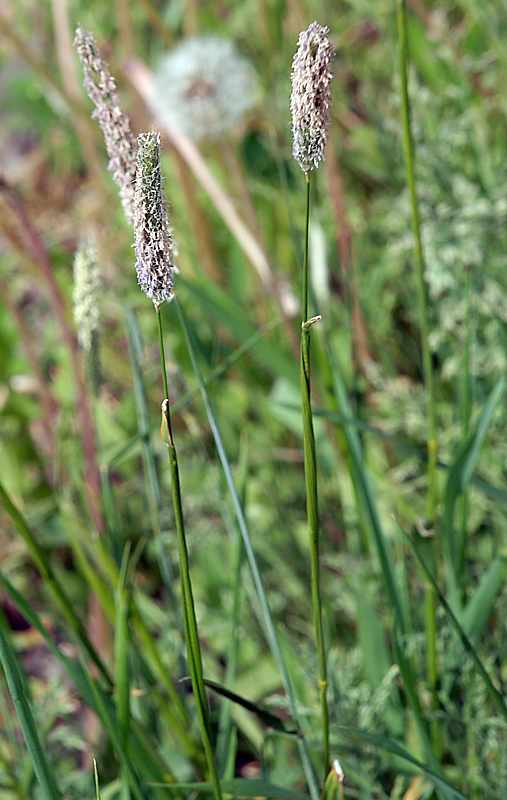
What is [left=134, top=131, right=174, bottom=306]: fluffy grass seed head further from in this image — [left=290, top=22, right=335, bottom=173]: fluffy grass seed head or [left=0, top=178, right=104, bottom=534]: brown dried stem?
[left=0, top=178, right=104, bottom=534]: brown dried stem

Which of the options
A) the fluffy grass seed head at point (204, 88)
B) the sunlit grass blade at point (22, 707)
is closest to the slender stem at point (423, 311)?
the sunlit grass blade at point (22, 707)

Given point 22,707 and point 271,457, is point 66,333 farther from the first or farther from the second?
point 22,707

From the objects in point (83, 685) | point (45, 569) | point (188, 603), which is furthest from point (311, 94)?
point (83, 685)

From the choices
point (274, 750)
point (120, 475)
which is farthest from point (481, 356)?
point (120, 475)

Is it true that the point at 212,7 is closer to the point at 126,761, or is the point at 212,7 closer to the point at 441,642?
the point at 441,642

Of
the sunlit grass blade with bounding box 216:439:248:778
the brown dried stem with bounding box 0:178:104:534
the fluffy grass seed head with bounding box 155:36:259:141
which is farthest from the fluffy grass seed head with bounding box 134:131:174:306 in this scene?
the fluffy grass seed head with bounding box 155:36:259:141

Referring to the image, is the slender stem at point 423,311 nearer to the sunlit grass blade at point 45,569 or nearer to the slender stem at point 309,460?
the slender stem at point 309,460

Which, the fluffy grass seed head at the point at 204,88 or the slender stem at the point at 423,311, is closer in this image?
the slender stem at the point at 423,311
